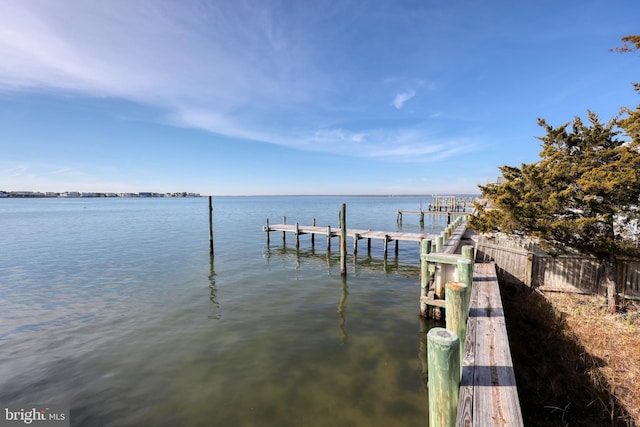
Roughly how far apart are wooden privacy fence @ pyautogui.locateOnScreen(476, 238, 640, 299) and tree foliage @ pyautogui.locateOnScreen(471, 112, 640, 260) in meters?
0.63

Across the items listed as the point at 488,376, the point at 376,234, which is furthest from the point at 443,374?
the point at 376,234

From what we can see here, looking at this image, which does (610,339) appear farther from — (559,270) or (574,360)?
(559,270)

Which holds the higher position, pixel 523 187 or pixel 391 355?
pixel 523 187

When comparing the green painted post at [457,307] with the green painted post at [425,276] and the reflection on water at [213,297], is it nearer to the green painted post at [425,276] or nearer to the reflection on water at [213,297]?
the green painted post at [425,276]

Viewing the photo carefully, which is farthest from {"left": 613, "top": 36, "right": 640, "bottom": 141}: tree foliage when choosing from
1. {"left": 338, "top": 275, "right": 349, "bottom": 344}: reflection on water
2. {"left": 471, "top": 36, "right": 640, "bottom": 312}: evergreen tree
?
{"left": 338, "top": 275, "right": 349, "bottom": 344}: reflection on water

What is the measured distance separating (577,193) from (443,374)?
8.40 metres

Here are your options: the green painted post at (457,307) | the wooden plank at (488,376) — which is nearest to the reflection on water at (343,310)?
the wooden plank at (488,376)

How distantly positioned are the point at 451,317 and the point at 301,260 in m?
16.6

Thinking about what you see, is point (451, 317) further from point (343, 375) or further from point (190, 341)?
point (190, 341)

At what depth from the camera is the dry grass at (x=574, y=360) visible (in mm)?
5258

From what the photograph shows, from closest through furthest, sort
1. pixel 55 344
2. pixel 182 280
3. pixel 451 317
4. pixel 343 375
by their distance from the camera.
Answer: pixel 451 317 < pixel 343 375 < pixel 55 344 < pixel 182 280

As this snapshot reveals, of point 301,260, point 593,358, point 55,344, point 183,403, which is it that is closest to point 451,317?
point 593,358

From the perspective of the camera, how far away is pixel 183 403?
6.32 metres

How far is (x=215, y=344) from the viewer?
887 cm
